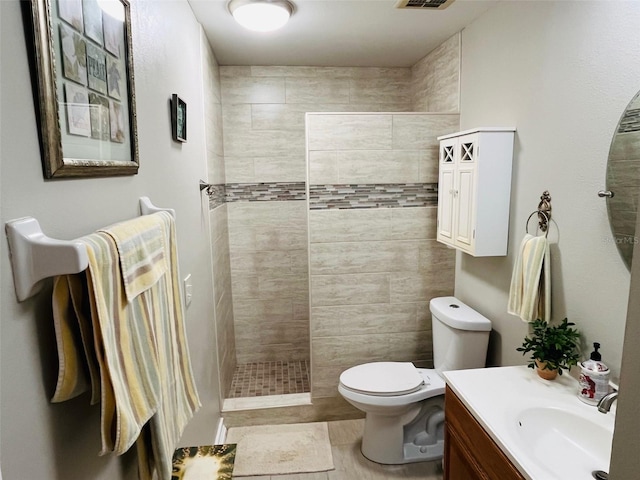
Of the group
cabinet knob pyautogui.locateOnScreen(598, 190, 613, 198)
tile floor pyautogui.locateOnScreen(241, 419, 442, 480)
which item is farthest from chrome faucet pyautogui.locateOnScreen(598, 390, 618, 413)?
tile floor pyautogui.locateOnScreen(241, 419, 442, 480)

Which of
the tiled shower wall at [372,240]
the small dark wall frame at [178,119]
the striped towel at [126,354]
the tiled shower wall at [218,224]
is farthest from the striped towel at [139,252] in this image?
the tiled shower wall at [372,240]

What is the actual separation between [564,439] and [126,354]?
4.60ft

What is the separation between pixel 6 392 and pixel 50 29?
1.90 ft

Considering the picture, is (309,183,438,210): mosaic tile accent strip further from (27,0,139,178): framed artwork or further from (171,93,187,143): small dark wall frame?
(27,0,139,178): framed artwork

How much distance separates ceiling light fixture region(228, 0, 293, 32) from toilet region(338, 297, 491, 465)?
68.7 inches

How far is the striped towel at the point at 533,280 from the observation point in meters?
1.63

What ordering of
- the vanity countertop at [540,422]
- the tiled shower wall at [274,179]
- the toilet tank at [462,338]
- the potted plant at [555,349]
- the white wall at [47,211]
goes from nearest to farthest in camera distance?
the white wall at [47,211] → the vanity countertop at [540,422] → the potted plant at [555,349] → the toilet tank at [462,338] → the tiled shower wall at [274,179]

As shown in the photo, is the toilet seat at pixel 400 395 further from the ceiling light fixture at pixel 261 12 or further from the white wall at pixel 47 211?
the ceiling light fixture at pixel 261 12

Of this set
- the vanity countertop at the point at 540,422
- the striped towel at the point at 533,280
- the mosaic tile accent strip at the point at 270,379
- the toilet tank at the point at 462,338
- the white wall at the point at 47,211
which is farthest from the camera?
the mosaic tile accent strip at the point at 270,379

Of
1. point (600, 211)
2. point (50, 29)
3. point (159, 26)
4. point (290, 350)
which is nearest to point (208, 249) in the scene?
point (159, 26)

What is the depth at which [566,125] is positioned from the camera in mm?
1556

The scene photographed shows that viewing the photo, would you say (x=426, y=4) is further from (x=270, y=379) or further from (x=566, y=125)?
(x=270, y=379)

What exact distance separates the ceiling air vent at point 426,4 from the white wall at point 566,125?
10.9 inches

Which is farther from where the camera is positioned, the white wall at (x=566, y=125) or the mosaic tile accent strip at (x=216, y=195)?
the mosaic tile accent strip at (x=216, y=195)
